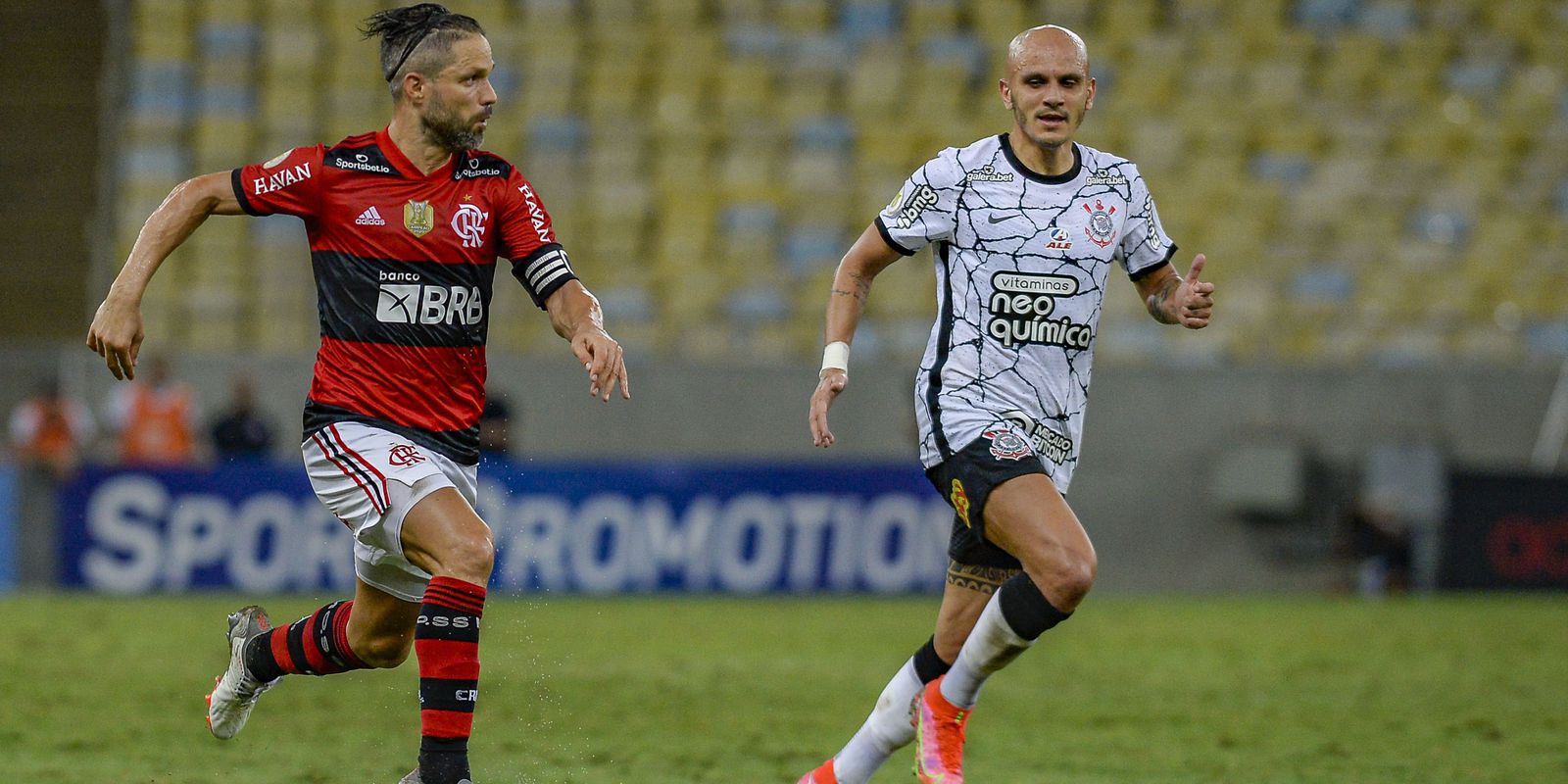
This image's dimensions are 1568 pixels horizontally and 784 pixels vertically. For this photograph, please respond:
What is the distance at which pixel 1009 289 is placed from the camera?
6.36 metres

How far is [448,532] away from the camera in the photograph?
5852 millimetres

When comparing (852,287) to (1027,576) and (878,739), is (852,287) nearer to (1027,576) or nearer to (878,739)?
(1027,576)

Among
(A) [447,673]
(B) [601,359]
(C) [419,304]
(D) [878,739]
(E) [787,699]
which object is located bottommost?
(E) [787,699]

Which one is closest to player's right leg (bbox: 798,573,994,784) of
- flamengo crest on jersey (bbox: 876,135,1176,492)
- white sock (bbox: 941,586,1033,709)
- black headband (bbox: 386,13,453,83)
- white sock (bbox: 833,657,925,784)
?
white sock (bbox: 833,657,925,784)

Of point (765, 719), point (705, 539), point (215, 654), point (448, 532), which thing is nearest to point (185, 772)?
point (448, 532)

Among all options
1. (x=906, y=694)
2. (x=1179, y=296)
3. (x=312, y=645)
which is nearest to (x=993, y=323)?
(x=1179, y=296)

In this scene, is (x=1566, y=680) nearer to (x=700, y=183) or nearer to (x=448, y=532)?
(x=448, y=532)

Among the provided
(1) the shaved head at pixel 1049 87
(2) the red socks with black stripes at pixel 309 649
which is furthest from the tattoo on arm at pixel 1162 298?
(2) the red socks with black stripes at pixel 309 649

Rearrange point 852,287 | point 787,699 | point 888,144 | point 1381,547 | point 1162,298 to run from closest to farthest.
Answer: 1. point 852,287
2. point 1162,298
3. point 787,699
4. point 1381,547
5. point 888,144

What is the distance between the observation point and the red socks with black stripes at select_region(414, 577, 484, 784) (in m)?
5.64

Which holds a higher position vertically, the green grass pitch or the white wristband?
the white wristband

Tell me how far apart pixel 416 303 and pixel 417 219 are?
0.88 feet

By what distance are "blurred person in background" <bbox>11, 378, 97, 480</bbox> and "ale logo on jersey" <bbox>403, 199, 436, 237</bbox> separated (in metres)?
11.4

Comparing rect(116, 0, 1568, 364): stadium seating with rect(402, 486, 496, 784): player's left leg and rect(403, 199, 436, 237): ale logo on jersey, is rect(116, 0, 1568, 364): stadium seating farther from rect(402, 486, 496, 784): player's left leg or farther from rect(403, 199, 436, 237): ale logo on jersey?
rect(402, 486, 496, 784): player's left leg
